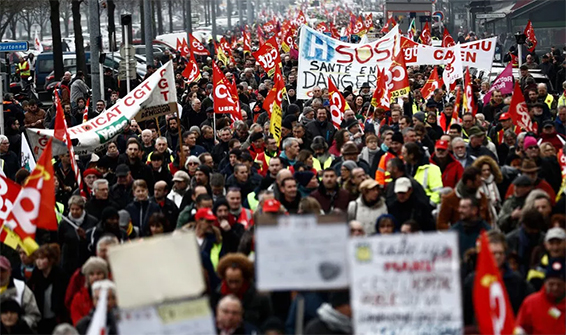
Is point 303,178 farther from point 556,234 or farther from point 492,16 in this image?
point 492,16

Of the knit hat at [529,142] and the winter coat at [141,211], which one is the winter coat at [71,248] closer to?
the winter coat at [141,211]

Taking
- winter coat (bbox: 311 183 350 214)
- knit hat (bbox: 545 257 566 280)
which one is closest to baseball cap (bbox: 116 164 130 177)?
winter coat (bbox: 311 183 350 214)

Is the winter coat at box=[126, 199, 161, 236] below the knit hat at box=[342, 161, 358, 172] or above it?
below

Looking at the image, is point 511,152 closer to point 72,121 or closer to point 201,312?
point 201,312

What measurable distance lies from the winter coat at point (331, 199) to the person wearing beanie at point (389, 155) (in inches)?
38.7

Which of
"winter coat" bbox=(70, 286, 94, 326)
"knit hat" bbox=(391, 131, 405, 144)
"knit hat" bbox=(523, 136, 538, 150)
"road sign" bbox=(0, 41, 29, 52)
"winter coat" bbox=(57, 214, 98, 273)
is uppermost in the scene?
"road sign" bbox=(0, 41, 29, 52)

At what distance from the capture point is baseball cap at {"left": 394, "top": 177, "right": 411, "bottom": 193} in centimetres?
1109

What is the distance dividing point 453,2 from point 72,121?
46.3 metres

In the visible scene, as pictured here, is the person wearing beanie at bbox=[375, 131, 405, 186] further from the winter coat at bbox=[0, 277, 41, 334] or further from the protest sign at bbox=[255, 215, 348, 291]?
the protest sign at bbox=[255, 215, 348, 291]

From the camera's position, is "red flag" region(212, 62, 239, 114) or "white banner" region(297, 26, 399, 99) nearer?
"red flag" region(212, 62, 239, 114)

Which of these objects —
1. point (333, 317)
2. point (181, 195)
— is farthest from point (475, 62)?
point (333, 317)

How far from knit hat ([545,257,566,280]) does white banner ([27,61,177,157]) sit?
6480 mm

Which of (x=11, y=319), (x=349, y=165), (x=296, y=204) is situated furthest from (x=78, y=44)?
(x=11, y=319)

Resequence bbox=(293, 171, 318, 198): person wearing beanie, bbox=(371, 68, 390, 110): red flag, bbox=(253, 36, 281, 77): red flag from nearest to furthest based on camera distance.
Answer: bbox=(293, 171, 318, 198): person wearing beanie < bbox=(371, 68, 390, 110): red flag < bbox=(253, 36, 281, 77): red flag
